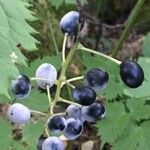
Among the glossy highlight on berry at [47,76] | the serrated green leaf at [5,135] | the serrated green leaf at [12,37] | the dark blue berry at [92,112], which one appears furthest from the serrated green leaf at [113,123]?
the serrated green leaf at [12,37]

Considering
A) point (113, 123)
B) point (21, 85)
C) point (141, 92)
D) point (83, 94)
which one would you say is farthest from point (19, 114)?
point (141, 92)

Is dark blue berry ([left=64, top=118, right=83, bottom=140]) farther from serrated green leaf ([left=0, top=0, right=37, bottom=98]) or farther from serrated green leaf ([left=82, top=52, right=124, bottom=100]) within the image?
serrated green leaf ([left=82, top=52, right=124, bottom=100])

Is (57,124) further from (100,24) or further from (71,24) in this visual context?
(100,24)

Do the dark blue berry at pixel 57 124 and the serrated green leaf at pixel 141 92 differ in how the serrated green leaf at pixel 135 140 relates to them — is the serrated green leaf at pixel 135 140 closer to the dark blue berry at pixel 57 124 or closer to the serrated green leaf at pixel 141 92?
the serrated green leaf at pixel 141 92

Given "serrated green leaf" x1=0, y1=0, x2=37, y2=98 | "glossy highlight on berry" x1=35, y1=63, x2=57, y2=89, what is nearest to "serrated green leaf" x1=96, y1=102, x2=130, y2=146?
"glossy highlight on berry" x1=35, y1=63, x2=57, y2=89

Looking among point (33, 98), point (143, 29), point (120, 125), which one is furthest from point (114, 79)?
point (143, 29)

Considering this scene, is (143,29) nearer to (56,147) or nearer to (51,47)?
(51,47)
